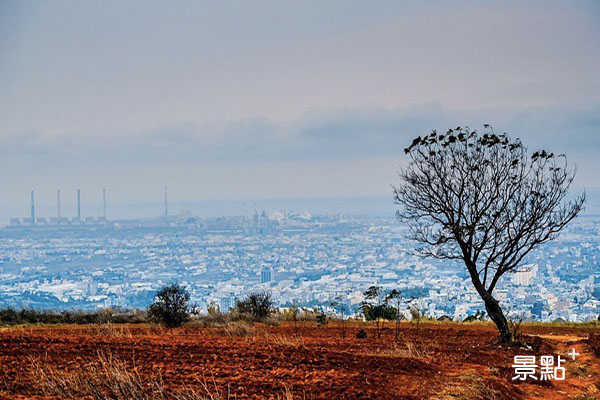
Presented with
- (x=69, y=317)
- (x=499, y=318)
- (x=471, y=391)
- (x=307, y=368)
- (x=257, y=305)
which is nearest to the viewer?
(x=471, y=391)

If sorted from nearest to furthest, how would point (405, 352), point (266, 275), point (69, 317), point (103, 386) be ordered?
point (103, 386) < point (405, 352) < point (69, 317) < point (266, 275)

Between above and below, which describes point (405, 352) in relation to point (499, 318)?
below

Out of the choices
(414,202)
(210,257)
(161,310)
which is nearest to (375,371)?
(414,202)

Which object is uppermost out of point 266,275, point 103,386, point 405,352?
point 103,386

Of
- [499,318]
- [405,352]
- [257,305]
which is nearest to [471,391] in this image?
[405,352]

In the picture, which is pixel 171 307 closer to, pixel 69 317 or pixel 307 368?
pixel 69 317

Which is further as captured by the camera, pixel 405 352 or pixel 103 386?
pixel 405 352
